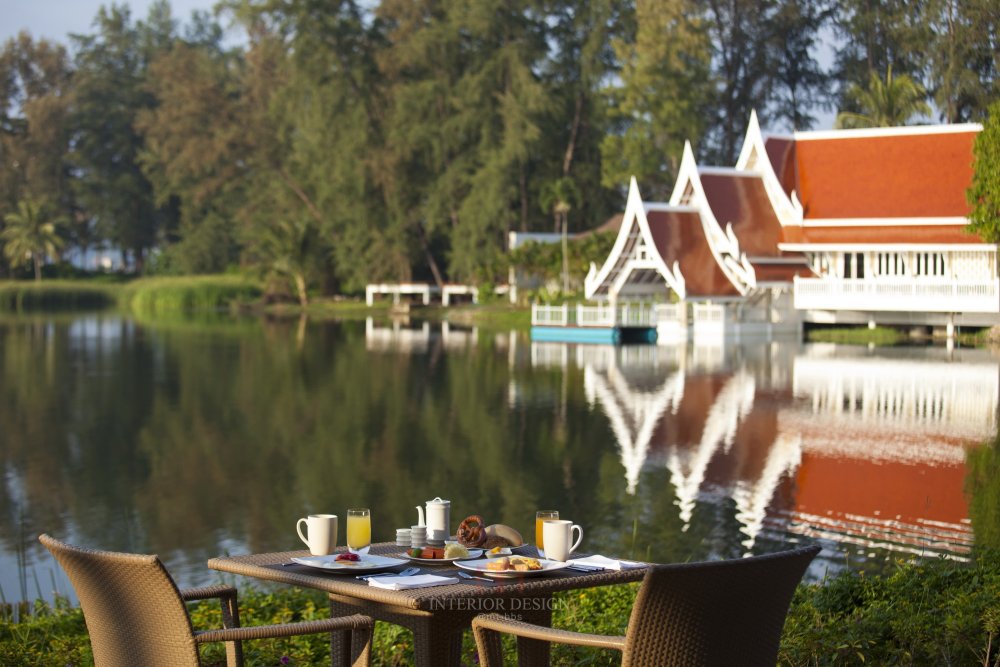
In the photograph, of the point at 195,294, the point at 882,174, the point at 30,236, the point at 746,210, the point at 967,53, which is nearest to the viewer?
the point at 882,174

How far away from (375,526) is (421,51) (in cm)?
5260

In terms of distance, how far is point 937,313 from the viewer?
39469mm

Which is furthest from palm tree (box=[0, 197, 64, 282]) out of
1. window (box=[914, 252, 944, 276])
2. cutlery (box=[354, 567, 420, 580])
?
cutlery (box=[354, 567, 420, 580])

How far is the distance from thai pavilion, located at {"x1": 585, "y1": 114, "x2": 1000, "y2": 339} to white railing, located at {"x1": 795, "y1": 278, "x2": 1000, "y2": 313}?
0.14ft

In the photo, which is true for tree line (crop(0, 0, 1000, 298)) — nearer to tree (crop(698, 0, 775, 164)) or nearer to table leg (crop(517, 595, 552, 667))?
tree (crop(698, 0, 775, 164))

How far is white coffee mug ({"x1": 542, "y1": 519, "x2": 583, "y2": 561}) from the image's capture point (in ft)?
16.0

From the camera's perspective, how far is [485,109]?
2395 inches

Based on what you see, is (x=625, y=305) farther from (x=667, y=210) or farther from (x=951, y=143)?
(x=951, y=143)

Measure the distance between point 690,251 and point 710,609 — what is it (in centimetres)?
3755

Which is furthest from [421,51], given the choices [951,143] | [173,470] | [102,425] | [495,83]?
[173,470]

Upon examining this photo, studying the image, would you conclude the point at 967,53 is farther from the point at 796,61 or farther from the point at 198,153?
the point at 198,153

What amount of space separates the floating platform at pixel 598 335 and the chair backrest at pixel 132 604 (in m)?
34.8

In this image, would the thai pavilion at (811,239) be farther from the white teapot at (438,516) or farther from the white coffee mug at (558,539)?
the white coffee mug at (558,539)

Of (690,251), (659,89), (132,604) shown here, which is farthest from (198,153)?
(132,604)
